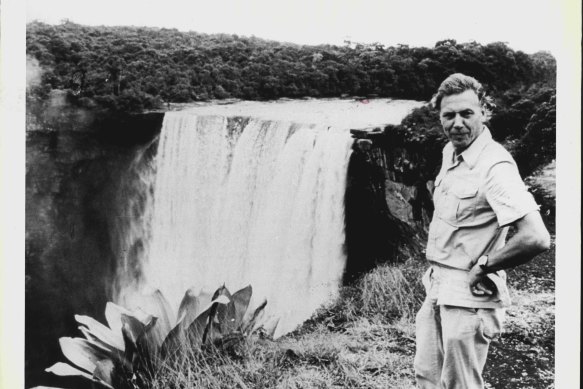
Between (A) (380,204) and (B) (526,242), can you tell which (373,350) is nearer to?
(A) (380,204)

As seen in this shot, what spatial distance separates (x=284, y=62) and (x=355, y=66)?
18.3 inches

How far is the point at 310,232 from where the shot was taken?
168 inches

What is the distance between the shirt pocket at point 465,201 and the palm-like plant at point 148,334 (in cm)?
158

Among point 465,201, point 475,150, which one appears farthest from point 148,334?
point 475,150

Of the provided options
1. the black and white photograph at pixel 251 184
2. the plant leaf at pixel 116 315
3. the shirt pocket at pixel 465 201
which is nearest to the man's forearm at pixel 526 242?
the shirt pocket at pixel 465 201

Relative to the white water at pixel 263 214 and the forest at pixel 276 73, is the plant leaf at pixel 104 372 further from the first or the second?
the forest at pixel 276 73

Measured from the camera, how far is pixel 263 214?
4270mm

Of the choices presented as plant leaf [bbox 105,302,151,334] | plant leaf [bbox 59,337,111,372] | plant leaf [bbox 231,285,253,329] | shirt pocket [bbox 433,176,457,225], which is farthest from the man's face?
plant leaf [bbox 59,337,111,372]

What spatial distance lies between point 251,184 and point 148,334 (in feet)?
3.72

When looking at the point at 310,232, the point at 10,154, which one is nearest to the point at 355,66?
the point at 310,232

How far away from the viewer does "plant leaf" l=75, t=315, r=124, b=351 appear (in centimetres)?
411

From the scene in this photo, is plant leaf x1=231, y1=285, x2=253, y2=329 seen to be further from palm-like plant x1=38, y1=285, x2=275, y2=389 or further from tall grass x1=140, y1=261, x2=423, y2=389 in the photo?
tall grass x1=140, y1=261, x2=423, y2=389

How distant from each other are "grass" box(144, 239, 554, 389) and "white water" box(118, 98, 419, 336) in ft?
0.73

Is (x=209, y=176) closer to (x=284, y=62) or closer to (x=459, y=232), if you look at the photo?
(x=284, y=62)
